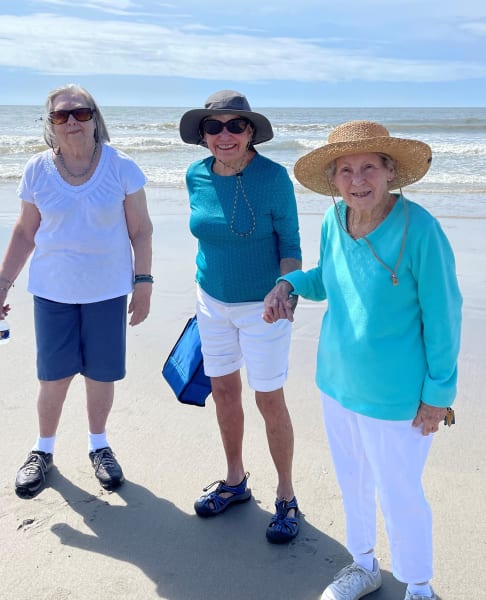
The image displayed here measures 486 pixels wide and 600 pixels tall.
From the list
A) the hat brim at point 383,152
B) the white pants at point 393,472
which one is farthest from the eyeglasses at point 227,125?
the white pants at point 393,472

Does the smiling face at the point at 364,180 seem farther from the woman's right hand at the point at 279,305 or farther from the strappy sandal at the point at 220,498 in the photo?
the strappy sandal at the point at 220,498

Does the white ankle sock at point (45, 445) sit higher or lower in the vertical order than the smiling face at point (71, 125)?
lower

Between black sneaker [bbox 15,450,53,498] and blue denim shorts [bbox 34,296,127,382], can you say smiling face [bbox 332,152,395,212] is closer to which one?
blue denim shorts [bbox 34,296,127,382]

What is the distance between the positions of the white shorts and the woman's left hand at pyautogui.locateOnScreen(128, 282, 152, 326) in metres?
0.39

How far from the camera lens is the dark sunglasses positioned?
9.84ft

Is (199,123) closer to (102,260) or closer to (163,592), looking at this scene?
(102,260)

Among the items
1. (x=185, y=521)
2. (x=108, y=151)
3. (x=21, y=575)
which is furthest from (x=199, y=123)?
(x=21, y=575)

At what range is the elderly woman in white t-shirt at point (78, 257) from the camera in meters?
3.05

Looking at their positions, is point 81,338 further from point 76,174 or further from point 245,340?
point 245,340

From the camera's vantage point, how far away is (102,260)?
3.12 meters

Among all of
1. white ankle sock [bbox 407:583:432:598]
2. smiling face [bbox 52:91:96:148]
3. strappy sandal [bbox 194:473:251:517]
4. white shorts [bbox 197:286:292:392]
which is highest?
smiling face [bbox 52:91:96:148]

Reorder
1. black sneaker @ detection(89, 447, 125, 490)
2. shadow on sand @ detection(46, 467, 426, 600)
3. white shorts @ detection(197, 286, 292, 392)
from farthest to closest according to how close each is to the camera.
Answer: black sneaker @ detection(89, 447, 125, 490) < white shorts @ detection(197, 286, 292, 392) < shadow on sand @ detection(46, 467, 426, 600)

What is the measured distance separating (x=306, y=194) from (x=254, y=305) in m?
8.92

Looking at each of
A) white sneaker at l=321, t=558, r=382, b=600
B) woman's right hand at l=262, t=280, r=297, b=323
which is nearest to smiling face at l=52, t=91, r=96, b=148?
woman's right hand at l=262, t=280, r=297, b=323
